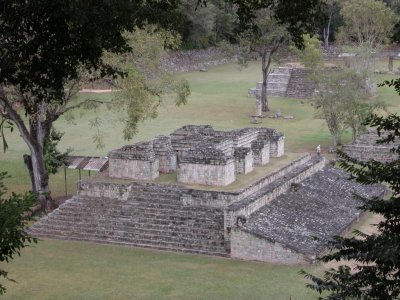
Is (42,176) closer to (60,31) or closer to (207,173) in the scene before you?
(207,173)

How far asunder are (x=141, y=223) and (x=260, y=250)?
11.0 feet

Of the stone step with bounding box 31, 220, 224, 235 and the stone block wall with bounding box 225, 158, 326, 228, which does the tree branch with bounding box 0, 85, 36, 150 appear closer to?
the stone step with bounding box 31, 220, 224, 235

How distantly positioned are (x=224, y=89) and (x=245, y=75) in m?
6.67

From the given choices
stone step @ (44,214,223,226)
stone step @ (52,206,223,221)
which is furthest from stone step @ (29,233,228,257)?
stone step @ (52,206,223,221)

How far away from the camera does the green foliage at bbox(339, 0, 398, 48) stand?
4616cm

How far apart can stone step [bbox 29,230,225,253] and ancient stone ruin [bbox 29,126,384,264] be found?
2 cm

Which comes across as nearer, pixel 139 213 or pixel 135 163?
pixel 139 213

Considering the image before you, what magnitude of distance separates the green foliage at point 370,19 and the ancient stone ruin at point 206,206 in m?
26.6

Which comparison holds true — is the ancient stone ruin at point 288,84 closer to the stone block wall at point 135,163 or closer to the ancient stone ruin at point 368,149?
the ancient stone ruin at point 368,149

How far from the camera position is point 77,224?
19.1 m

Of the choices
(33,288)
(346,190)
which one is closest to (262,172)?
(346,190)

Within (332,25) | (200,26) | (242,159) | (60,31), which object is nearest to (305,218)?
(242,159)

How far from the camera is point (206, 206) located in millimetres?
18516

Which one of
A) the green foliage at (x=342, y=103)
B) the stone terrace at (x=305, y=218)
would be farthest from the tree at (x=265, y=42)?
the stone terrace at (x=305, y=218)
